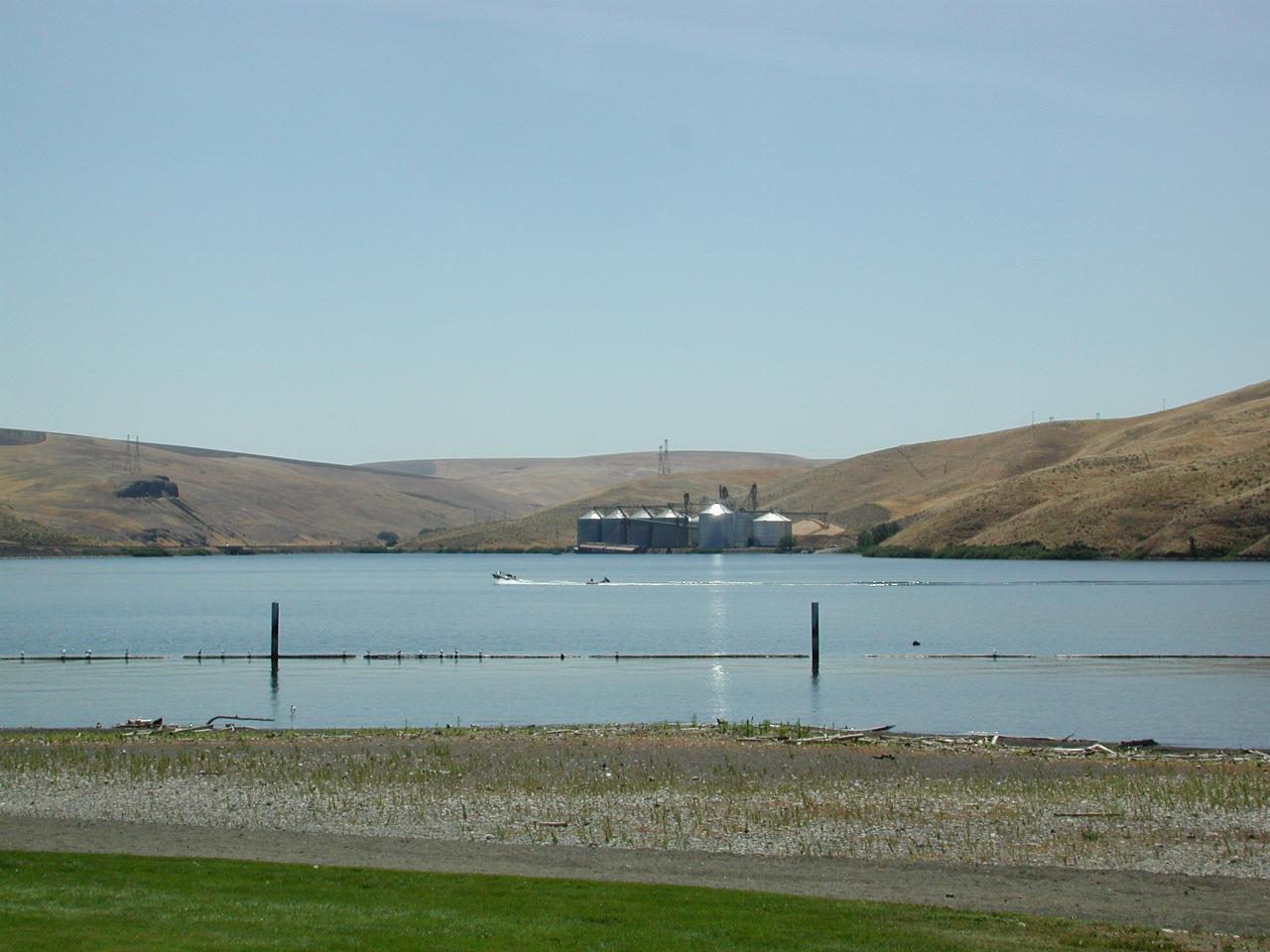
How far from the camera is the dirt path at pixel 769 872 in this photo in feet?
53.7

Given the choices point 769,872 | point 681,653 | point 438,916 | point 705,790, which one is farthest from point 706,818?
point 681,653

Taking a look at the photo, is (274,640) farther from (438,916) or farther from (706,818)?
(438,916)

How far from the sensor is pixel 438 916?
14.8 m

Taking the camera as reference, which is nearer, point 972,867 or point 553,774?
point 972,867

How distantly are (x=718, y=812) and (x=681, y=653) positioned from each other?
4059 cm

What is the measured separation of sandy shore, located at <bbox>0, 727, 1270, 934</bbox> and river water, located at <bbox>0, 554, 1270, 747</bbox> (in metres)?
7.79

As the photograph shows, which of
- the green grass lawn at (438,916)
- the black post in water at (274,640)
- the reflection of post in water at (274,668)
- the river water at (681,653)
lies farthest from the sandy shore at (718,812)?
the black post in water at (274,640)

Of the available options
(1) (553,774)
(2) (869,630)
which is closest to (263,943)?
(1) (553,774)

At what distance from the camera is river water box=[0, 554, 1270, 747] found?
41.5m

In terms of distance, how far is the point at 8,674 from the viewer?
53531mm

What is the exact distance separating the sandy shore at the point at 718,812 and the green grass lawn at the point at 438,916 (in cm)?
132

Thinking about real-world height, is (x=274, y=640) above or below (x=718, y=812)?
above

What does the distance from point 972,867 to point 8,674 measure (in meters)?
44.4

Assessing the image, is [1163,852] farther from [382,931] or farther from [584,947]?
[382,931]
